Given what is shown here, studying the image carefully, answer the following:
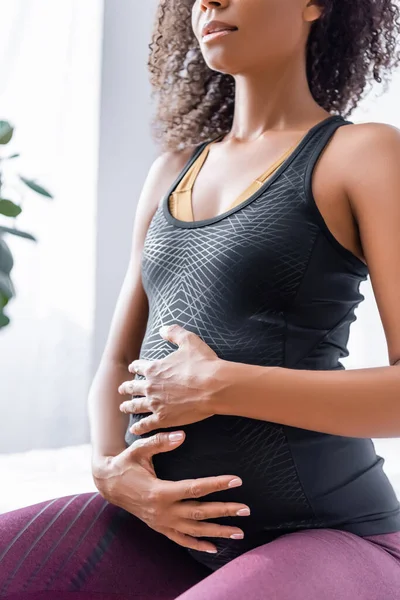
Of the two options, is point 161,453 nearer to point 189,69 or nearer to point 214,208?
point 214,208

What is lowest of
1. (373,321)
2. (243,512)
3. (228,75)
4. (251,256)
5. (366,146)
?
(373,321)

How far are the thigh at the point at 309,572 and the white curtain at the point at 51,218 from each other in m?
1.87

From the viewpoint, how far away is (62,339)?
286 cm

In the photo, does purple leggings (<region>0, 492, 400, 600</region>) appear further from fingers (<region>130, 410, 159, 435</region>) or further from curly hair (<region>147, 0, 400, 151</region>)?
curly hair (<region>147, 0, 400, 151</region>)

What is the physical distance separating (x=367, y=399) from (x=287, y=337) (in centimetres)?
14

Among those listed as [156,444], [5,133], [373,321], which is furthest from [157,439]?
[373,321]

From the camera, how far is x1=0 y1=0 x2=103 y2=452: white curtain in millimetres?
2707

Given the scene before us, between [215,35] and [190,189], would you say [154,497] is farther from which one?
[215,35]

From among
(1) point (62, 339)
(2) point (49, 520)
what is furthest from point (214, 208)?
(1) point (62, 339)

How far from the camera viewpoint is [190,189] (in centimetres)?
126

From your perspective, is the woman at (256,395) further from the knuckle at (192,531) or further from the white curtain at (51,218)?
the white curtain at (51,218)

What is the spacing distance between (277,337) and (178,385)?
0.15m

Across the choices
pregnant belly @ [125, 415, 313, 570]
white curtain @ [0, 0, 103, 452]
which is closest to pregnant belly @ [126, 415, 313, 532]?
pregnant belly @ [125, 415, 313, 570]

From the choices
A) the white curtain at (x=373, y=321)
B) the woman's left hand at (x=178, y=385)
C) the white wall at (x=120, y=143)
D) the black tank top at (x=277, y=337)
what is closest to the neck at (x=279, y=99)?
the black tank top at (x=277, y=337)
